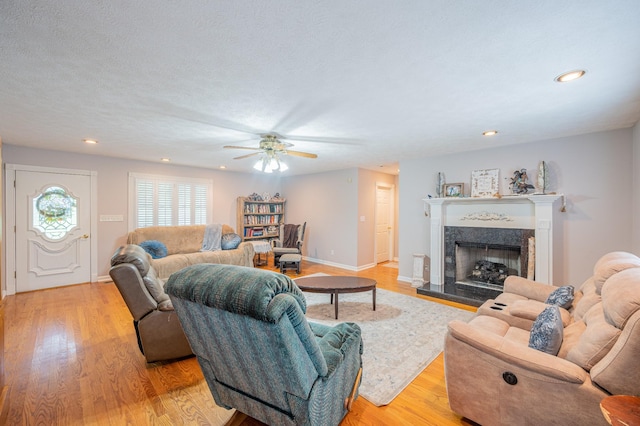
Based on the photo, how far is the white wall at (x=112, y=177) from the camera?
4539mm

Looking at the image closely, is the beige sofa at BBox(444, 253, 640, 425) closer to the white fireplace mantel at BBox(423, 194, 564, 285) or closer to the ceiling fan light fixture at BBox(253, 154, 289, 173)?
the white fireplace mantel at BBox(423, 194, 564, 285)

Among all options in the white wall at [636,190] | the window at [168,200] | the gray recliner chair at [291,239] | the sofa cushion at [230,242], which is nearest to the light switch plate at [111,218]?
the window at [168,200]

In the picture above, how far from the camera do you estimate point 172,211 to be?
6004 mm

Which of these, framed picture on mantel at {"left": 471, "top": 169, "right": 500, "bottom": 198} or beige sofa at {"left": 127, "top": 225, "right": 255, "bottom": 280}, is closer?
framed picture on mantel at {"left": 471, "top": 169, "right": 500, "bottom": 198}

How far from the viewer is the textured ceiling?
4.60 ft

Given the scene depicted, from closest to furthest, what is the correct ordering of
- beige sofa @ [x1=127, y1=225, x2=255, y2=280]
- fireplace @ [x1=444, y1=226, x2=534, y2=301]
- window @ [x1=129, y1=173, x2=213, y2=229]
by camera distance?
fireplace @ [x1=444, y1=226, x2=534, y2=301] → beige sofa @ [x1=127, y1=225, x2=255, y2=280] → window @ [x1=129, y1=173, x2=213, y2=229]

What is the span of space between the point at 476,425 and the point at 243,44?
286 centimetres

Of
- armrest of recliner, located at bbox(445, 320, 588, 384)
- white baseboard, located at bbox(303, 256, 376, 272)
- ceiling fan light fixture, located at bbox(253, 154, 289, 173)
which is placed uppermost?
ceiling fan light fixture, located at bbox(253, 154, 289, 173)

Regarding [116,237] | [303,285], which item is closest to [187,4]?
[303,285]

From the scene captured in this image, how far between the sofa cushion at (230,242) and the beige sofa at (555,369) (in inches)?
192

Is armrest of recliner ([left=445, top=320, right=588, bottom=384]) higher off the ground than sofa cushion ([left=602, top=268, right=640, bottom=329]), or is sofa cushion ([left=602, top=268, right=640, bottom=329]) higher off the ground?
sofa cushion ([left=602, top=268, right=640, bottom=329])

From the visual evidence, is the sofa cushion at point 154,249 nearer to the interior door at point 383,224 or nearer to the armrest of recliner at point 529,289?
the interior door at point 383,224

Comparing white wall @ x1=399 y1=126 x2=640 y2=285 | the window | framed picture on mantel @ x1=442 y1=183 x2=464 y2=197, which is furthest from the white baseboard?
white wall @ x1=399 y1=126 x2=640 y2=285

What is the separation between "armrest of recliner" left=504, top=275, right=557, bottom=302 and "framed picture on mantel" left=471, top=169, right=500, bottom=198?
165cm
